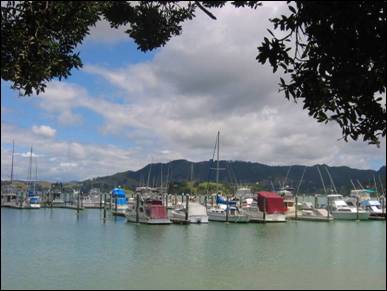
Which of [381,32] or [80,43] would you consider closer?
[381,32]

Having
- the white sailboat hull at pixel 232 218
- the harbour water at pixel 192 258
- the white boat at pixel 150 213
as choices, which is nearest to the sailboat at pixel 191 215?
the white boat at pixel 150 213

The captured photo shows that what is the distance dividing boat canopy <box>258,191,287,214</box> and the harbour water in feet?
41.4

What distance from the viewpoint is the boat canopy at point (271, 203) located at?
71.7 metres

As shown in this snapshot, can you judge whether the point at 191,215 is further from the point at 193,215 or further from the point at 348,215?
the point at 348,215

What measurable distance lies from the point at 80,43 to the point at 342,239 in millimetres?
47079

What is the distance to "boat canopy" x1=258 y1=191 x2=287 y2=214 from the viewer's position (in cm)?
7169

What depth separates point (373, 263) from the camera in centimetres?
3272

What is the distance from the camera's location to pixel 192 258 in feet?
118

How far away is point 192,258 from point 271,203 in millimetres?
37997

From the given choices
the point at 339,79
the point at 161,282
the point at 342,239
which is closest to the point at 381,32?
the point at 339,79

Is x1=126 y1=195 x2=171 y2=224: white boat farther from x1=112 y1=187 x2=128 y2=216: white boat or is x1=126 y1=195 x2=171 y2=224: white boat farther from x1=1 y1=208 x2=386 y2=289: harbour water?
x1=112 y1=187 x2=128 y2=216: white boat

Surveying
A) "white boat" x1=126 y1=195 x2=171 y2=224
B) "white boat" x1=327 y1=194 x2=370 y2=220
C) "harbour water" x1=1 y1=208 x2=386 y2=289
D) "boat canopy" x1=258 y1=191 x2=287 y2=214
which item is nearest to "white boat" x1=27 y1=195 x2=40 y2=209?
"white boat" x1=126 y1=195 x2=171 y2=224

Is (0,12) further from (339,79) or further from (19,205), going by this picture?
(19,205)

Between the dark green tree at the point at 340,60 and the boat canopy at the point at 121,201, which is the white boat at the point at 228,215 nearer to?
the boat canopy at the point at 121,201
